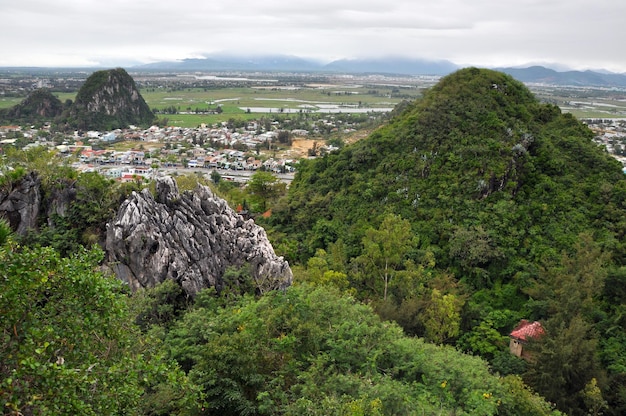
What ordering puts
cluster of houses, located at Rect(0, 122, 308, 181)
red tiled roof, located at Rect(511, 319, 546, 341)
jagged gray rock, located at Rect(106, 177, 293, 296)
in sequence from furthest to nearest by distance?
cluster of houses, located at Rect(0, 122, 308, 181) < red tiled roof, located at Rect(511, 319, 546, 341) < jagged gray rock, located at Rect(106, 177, 293, 296)

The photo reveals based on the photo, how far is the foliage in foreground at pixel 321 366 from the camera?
372 inches

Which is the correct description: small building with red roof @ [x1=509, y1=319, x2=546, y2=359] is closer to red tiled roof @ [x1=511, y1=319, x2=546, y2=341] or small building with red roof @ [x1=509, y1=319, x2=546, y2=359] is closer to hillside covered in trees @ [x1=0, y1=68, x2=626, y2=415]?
red tiled roof @ [x1=511, y1=319, x2=546, y2=341]

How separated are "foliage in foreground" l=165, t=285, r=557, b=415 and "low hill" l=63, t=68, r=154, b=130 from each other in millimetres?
106173

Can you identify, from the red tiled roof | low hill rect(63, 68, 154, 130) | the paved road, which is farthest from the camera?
low hill rect(63, 68, 154, 130)

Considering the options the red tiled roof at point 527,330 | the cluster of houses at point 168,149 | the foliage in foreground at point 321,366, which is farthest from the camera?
the cluster of houses at point 168,149

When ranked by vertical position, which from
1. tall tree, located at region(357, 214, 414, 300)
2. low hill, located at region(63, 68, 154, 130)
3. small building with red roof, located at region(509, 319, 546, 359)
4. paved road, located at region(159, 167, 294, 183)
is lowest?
small building with red roof, located at region(509, 319, 546, 359)

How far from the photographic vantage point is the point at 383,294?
2122cm

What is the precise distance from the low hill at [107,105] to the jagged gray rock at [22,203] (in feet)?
317

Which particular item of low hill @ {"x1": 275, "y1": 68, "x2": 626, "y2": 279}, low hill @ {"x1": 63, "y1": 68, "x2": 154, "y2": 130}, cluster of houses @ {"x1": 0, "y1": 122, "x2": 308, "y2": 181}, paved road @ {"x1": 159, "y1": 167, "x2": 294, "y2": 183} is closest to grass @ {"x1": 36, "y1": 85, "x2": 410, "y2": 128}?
low hill @ {"x1": 63, "y1": 68, "x2": 154, "y2": 130}

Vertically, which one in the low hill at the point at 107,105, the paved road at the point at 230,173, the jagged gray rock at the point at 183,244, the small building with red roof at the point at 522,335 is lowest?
the small building with red roof at the point at 522,335

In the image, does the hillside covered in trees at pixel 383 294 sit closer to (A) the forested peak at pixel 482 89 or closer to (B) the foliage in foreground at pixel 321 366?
(B) the foliage in foreground at pixel 321 366

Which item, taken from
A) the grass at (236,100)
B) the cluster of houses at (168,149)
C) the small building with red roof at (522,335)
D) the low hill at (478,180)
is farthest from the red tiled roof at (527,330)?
the grass at (236,100)

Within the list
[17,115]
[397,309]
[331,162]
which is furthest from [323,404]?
[17,115]

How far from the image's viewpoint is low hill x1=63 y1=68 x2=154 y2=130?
10469 centimetres
